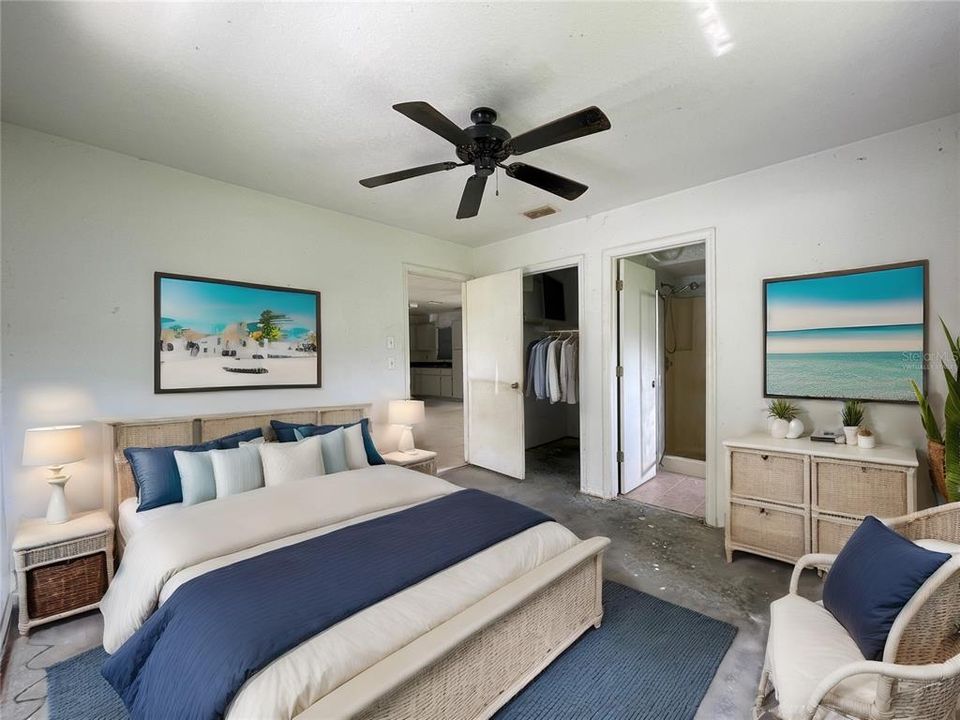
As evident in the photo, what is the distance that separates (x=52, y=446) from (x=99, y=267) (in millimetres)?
1080

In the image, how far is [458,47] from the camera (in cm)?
171

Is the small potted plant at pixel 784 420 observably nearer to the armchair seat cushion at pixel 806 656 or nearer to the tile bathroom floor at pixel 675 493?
the tile bathroom floor at pixel 675 493

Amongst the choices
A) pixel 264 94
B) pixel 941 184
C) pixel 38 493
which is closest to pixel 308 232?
pixel 264 94

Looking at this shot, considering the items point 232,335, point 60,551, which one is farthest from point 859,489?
point 60,551

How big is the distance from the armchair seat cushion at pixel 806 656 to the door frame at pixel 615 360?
1620mm

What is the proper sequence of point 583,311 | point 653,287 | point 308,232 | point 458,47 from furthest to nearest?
1. point 653,287
2. point 583,311
3. point 308,232
4. point 458,47

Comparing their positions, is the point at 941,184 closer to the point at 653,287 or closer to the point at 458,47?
the point at 653,287

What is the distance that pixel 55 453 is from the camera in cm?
211

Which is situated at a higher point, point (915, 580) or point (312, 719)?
point (915, 580)

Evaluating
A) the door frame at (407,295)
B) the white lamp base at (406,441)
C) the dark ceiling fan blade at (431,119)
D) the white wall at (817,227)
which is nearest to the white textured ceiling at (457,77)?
the white wall at (817,227)

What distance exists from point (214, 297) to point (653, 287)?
3954 mm

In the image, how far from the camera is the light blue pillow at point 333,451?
9.14 ft

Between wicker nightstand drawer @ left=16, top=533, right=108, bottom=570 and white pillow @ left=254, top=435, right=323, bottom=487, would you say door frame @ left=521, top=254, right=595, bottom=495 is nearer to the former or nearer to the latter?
white pillow @ left=254, top=435, right=323, bottom=487

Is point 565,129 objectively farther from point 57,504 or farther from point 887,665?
point 57,504
